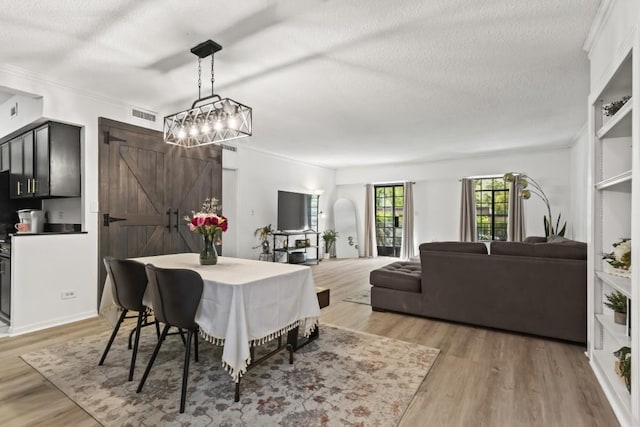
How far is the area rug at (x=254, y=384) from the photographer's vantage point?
75.7 inches

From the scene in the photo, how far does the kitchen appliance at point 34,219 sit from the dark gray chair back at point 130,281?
8.12 feet

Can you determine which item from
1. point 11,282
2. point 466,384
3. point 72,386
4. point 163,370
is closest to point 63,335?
point 11,282

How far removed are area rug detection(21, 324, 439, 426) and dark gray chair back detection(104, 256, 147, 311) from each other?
532mm

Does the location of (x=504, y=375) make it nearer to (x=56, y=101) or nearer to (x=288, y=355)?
(x=288, y=355)

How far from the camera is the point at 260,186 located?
283 inches

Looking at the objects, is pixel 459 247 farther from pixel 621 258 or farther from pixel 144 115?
pixel 144 115

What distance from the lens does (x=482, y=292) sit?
11.2ft

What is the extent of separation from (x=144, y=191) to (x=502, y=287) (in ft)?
14.7

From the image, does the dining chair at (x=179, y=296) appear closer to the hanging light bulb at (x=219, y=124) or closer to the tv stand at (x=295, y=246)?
the hanging light bulb at (x=219, y=124)

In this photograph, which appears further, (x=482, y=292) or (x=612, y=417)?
(x=482, y=292)

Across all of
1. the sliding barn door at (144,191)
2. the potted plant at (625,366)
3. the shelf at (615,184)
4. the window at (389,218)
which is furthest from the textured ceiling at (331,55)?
the window at (389,218)

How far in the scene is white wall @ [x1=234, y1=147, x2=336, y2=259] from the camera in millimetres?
6680

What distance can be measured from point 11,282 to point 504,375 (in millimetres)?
4676

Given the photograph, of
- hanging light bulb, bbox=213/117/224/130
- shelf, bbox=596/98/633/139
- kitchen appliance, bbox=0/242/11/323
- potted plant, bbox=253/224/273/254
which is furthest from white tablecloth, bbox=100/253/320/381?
potted plant, bbox=253/224/273/254
